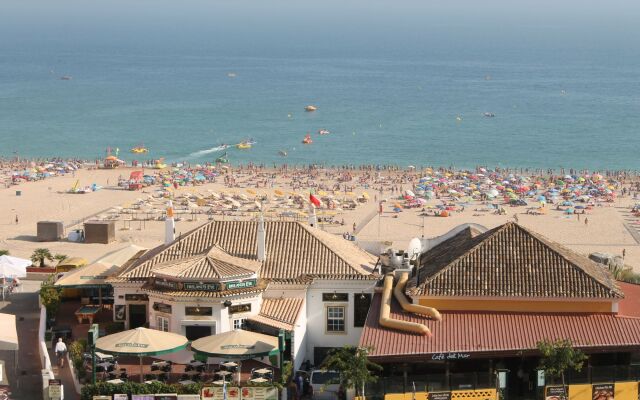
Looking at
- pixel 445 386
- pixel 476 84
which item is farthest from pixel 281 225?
pixel 476 84

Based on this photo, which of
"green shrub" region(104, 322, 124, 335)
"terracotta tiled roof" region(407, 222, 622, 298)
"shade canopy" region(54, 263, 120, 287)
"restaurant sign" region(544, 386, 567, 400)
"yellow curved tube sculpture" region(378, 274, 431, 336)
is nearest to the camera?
"restaurant sign" region(544, 386, 567, 400)

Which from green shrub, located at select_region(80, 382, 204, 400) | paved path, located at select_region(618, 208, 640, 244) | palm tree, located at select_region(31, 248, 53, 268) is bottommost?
green shrub, located at select_region(80, 382, 204, 400)

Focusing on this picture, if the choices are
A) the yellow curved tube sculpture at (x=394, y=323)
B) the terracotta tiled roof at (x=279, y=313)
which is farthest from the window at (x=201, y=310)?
the yellow curved tube sculpture at (x=394, y=323)

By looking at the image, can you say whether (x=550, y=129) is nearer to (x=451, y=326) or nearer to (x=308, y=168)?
(x=308, y=168)

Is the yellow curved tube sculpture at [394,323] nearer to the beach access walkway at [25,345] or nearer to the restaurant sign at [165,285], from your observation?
the restaurant sign at [165,285]

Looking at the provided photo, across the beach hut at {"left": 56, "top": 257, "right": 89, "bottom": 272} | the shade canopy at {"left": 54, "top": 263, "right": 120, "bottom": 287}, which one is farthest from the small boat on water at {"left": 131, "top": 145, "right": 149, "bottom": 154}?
the shade canopy at {"left": 54, "top": 263, "right": 120, "bottom": 287}

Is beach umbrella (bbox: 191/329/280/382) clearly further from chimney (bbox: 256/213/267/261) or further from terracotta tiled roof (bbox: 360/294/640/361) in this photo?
chimney (bbox: 256/213/267/261)
